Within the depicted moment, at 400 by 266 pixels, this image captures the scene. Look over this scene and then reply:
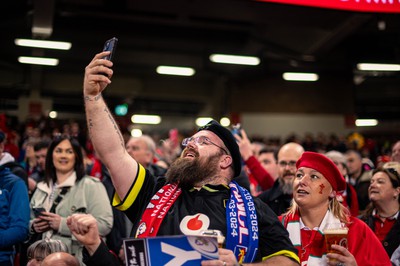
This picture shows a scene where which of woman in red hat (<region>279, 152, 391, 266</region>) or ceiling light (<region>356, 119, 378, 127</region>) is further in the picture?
ceiling light (<region>356, 119, 378, 127</region>)

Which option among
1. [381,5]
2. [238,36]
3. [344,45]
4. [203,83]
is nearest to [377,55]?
[344,45]

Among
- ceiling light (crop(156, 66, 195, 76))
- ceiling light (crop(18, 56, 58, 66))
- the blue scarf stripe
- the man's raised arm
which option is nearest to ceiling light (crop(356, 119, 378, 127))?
ceiling light (crop(156, 66, 195, 76))

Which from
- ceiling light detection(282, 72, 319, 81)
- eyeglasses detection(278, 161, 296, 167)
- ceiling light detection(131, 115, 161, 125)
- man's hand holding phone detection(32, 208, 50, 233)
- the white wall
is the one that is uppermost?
ceiling light detection(282, 72, 319, 81)

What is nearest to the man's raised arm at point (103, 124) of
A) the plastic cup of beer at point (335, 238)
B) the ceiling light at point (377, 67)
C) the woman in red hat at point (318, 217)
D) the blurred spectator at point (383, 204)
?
the plastic cup of beer at point (335, 238)

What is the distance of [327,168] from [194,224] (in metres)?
1.34

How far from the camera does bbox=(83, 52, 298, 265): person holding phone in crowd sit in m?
2.88

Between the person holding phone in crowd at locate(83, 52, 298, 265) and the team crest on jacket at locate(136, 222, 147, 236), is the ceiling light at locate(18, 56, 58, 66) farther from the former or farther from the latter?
the team crest on jacket at locate(136, 222, 147, 236)

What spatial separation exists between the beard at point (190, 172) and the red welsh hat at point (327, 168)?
91 cm

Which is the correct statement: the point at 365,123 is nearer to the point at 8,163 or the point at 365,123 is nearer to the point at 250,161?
the point at 250,161

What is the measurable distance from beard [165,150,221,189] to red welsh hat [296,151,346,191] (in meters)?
0.91

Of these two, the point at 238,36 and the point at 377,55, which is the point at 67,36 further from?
the point at 377,55

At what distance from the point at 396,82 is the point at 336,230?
14122 mm

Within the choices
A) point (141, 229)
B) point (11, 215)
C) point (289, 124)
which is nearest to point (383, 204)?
point (141, 229)

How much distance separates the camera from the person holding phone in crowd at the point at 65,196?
14.3 ft
